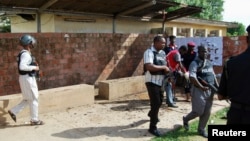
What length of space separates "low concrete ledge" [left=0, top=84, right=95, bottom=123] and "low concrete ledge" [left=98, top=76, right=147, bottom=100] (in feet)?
2.39

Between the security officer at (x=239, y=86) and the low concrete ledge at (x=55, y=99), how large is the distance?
4491mm

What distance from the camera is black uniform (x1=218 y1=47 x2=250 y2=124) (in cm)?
318

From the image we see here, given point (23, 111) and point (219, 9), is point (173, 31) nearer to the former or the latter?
point (23, 111)

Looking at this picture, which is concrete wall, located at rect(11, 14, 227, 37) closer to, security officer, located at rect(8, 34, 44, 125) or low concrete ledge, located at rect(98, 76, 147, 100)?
low concrete ledge, located at rect(98, 76, 147, 100)

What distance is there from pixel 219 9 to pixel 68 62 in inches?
1481

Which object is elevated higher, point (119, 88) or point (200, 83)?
point (200, 83)

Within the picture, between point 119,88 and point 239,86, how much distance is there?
18.6ft

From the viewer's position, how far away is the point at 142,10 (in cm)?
1119

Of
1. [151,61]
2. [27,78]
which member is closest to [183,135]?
[151,61]

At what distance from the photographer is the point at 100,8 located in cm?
1012

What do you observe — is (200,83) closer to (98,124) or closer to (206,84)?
(206,84)

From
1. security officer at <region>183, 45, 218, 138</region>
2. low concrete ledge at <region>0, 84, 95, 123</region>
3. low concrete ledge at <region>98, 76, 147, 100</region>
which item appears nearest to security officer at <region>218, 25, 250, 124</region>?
security officer at <region>183, 45, 218, 138</region>

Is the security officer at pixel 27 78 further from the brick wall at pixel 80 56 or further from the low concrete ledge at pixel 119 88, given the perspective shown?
the low concrete ledge at pixel 119 88

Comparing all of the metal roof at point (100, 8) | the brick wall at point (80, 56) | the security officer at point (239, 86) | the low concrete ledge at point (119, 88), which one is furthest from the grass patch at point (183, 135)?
the metal roof at point (100, 8)
